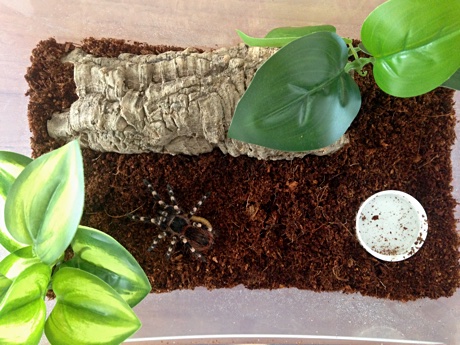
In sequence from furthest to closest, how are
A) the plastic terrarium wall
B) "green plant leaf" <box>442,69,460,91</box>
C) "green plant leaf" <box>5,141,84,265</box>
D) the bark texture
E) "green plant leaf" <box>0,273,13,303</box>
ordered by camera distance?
the plastic terrarium wall, the bark texture, "green plant leaf" <box>442,69,460,91</box>, "green plant leaf" <box>0,273,13,303</box>, "green plant leaf" <box>5,141,84,265</box>

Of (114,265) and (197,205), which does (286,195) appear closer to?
(197,205)

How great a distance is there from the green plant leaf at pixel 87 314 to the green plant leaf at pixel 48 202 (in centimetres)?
8

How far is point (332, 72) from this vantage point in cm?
102

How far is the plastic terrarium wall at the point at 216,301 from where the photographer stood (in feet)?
4.66

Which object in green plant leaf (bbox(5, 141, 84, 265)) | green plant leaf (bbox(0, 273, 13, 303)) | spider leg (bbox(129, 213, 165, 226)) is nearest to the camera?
green plant leaf (bbox(5, 141, 84, 265))

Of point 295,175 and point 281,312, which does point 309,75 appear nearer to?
point 295,175

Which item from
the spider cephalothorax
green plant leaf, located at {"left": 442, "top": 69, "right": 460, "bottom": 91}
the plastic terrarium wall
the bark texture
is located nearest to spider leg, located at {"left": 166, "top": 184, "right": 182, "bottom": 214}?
the spider cephalothorax

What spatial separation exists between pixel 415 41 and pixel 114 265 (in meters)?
0.88

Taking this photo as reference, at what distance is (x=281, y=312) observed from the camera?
1446 millimetres

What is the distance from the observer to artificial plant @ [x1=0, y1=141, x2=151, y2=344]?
82 centimetres

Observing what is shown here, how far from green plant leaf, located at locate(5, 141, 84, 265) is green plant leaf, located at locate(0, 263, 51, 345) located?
5 centimetres

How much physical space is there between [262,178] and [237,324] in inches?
20.5

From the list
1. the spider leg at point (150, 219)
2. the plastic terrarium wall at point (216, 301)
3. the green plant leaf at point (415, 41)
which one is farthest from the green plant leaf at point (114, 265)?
the green plant leaf at point (415, 41)

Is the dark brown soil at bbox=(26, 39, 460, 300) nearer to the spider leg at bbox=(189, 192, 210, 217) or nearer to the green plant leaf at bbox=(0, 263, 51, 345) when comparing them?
the spider leg at bbox=(189, 192, 210, 217)
